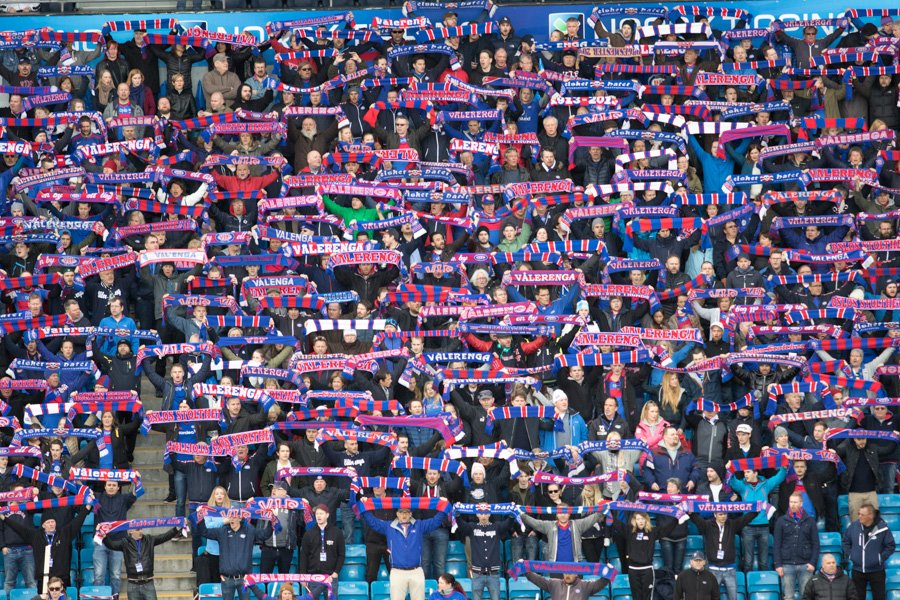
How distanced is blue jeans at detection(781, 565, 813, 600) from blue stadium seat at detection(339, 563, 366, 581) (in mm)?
4337

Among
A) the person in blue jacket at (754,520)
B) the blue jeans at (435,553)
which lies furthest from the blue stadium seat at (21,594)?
the person in blue jacket at (754,520)

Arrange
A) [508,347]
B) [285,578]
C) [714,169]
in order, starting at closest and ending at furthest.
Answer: [285,578] → [508,347] → [714,169]

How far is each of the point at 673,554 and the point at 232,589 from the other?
14.8 feet

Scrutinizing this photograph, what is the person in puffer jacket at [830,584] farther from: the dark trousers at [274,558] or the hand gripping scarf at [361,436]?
the dark trousers at [274,558]

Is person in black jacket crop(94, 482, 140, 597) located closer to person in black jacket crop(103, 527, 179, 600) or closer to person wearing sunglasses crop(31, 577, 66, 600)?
person in black jacket crop(103, 527, 179, 600)

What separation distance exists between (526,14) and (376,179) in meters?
4.40

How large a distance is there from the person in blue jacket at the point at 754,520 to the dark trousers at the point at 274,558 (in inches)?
183

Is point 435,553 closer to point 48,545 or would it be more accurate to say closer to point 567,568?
point 567,568

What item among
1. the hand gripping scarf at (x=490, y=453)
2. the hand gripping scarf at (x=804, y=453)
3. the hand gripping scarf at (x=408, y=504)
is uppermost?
the hand gripping scarf at (x=490, y=453)

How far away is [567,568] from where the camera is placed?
61.8 feet

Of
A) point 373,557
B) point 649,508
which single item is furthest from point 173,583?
point 649,508

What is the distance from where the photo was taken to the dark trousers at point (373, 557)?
1958 cm

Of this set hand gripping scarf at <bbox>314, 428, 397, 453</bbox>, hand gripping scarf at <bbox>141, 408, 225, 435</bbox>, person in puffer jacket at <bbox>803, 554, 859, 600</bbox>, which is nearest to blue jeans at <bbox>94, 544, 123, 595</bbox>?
hand gripping scarf at <bbox>141, 408, 225, 435</bbox>

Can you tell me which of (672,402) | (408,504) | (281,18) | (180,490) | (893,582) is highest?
(281,18)
